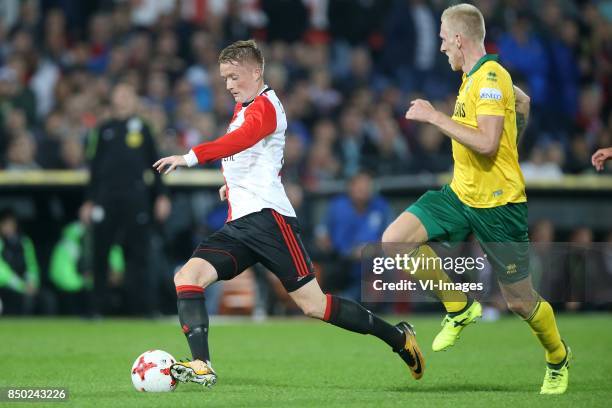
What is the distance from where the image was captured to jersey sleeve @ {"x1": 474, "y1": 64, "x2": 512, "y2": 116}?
7348mm

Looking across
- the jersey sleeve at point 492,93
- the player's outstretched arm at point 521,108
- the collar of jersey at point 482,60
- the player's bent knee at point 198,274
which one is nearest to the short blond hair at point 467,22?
the collar of jersey at point 482,60

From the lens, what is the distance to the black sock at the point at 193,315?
23.9 ft

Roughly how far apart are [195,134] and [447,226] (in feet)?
27.8

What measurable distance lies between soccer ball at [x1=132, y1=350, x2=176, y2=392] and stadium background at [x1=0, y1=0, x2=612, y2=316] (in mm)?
5213

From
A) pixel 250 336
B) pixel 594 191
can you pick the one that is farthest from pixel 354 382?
pixel 594 191

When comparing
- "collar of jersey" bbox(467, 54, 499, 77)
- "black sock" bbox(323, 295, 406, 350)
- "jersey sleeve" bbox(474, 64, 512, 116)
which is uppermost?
"collar of jersey" bbox(467, 54, 499, 77)

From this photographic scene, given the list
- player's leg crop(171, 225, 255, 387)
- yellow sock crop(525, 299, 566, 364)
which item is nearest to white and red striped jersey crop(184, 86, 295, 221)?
player's leg crop(171, 225, 255, 387)

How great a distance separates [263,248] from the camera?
7.48 metres

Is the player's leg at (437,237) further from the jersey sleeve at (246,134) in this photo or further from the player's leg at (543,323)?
the jersey sleeve at (246,134)

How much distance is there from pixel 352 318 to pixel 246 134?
4.41 ft

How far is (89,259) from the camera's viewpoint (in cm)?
1470

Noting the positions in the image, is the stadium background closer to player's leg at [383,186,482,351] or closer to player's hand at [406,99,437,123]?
player's leg at [383,186,482,351]

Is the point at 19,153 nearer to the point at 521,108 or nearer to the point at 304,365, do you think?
the point at 304,365

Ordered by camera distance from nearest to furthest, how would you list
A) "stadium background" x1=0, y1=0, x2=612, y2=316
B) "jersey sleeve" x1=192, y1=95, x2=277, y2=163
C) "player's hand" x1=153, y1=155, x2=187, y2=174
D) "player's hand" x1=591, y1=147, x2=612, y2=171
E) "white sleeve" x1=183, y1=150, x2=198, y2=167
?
"player's hand" x1=153, y1=155, x2=187, y2=174, "white sleeve" x1=183, y1=150, x2=198, y2=167, "jersey sleeve" x1=192, y1=95, x2=277, y2=163, "player's hand" x1=591, y1=147, x2=612, y2=171, "stadium background" x1=0, y1=0, x2=612, y2=316
